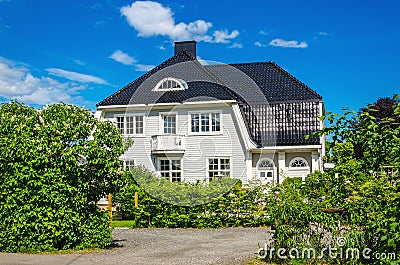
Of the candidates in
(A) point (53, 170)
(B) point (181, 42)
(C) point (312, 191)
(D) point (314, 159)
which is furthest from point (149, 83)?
(C) point (312, 191)

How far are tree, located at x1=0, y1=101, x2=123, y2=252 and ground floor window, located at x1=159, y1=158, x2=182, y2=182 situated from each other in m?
17.4

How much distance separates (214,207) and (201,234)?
82.6 inches

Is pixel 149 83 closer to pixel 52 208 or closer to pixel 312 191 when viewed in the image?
pixel 52 208

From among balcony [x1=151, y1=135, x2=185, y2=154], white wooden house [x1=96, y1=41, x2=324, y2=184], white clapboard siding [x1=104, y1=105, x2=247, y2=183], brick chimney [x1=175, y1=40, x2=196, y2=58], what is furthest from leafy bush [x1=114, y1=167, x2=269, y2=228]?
brick chimney [x1=175, y1=40, x2=196, y2=58]

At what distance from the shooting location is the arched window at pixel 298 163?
94.0 feet

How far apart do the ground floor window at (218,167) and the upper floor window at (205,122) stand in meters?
1.72

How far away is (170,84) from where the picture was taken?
3067cm

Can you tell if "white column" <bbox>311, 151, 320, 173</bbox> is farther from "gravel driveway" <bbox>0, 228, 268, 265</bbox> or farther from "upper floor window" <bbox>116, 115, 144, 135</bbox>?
"gravel driveway" <bbox>0, 228, 268, 265</bbox>

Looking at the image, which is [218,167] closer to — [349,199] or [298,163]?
[298,163]

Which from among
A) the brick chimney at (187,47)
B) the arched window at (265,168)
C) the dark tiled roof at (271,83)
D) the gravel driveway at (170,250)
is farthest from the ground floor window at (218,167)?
the gravel driveway at (170,250)

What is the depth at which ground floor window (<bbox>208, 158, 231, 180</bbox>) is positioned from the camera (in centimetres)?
2908

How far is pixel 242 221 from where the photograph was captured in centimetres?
1838

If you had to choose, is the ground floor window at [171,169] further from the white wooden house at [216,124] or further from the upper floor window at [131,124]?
the upper floor window at [131,124]

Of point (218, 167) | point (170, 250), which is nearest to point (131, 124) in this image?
point (218, 167)
